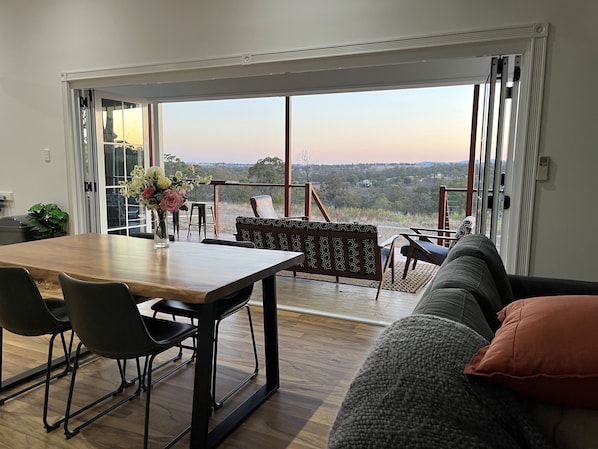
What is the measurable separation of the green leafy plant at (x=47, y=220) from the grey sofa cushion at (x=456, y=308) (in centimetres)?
419

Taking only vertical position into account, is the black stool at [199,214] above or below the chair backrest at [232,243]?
below

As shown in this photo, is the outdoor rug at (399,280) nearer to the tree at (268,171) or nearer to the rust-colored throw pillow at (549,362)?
the tree at (268,171)

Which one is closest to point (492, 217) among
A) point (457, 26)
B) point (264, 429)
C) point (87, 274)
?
point (457, 26)

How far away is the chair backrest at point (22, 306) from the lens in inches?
82.5

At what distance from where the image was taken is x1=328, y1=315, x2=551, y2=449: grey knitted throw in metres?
0.77

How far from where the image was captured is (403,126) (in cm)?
701

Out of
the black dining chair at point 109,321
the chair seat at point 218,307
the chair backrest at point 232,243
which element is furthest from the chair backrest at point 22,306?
the chair backrest at point 232,243

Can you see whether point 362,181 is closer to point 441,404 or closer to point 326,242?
point 326,242

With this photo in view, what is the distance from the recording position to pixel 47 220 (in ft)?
14.8

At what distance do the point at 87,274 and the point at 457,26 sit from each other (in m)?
2.71

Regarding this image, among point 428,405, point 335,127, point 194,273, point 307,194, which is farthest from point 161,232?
point 335,127

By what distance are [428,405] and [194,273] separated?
150cm

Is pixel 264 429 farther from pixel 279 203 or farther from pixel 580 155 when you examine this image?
pixel 279 203

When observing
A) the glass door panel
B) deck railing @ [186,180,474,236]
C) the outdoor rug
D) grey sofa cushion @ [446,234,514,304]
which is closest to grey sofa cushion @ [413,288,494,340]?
grey sofa cushion @ [446,234,514,304]
